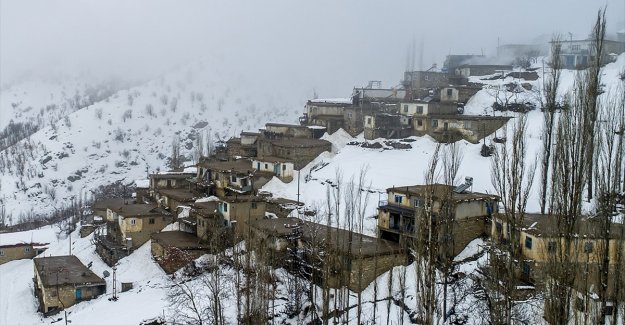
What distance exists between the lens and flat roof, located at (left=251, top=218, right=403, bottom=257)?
23859 mm

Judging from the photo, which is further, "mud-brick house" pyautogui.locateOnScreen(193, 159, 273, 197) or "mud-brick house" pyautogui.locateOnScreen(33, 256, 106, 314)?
"mud-brick house" pyautogui.locateOnScreen(193, 159, 273, 197)

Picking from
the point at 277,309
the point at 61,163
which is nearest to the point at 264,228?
the point at 277,309

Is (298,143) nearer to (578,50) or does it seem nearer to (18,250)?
(18,250)

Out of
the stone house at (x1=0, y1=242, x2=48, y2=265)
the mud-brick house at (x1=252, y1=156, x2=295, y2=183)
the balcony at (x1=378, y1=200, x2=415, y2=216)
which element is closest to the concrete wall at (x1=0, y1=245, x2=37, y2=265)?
the stone house at (x1=0, y1=242, x2=48, y2=265)

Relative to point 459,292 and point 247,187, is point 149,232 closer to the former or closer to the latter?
point 247,187

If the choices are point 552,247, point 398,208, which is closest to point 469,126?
point 398,208

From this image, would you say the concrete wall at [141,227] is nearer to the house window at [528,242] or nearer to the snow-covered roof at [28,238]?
the snow-covered roof at [28,238]

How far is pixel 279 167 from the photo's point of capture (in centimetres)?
3875

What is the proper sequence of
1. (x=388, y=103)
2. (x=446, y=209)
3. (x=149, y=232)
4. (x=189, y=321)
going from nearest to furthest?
(x=446, y=209) → (x=189, y=321) → (x=149, y=232) → (x=388, y=103)

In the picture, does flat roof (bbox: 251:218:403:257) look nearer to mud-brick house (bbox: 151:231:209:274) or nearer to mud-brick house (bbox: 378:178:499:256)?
mud-brick house (bbox: 378:178:499:256)

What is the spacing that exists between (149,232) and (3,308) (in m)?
9.58

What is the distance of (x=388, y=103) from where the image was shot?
50844mm

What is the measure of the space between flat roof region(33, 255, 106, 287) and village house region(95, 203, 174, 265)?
5.94ft

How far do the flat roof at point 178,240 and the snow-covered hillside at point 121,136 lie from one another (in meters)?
46.7
